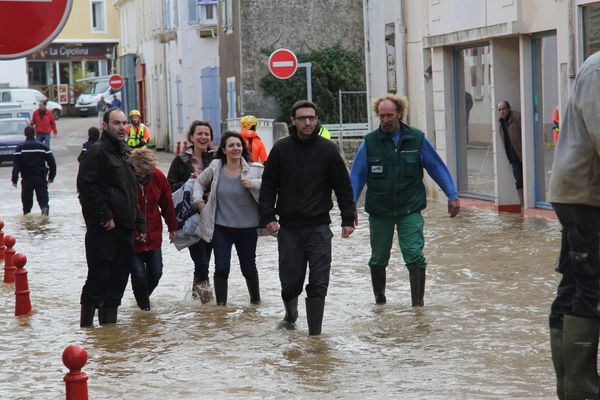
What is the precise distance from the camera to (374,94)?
90.4 ft

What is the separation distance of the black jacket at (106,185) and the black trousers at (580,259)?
4.87 m

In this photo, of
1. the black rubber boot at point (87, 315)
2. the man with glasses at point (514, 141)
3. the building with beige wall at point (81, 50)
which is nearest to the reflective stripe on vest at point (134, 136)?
the man with glasses at point (514, 141)

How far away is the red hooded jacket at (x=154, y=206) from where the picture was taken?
11570mm

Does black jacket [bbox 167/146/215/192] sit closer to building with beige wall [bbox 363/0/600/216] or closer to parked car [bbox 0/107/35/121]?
building with beige wall [bbox 363/0/600/216]

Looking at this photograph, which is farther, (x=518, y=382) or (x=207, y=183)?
(x=207, y=183)

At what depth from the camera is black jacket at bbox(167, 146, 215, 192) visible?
40.4 ft

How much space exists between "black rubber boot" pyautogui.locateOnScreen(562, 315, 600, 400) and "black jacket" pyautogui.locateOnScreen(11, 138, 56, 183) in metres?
17.1

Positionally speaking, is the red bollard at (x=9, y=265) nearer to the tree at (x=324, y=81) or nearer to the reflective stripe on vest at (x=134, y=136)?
the reflective stripe on vest at (x=134, y=136)

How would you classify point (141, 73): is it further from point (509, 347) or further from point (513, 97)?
point (509, 347)

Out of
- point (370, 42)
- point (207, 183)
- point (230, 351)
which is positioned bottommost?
point (230, 351)

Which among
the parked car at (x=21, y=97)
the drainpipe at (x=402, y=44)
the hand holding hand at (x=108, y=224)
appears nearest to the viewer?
the hand holding hand at (x=108, y=224)

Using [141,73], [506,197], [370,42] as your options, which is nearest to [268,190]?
[506,197]

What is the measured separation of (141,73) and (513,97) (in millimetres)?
38492

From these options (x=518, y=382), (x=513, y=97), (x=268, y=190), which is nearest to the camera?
(x=518, y=382)
